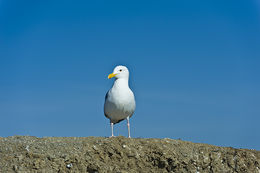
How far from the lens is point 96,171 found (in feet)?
43.5

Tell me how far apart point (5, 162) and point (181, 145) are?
6.98 metres

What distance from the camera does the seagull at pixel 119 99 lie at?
16766 mm

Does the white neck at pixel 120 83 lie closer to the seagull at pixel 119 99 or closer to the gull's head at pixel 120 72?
the seagull at pixel 119 99

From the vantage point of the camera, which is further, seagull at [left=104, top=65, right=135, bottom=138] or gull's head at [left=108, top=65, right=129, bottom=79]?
gull's head at [left=108, top=65, right=129, bottom=79]

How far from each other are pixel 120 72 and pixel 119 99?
1.50 metres

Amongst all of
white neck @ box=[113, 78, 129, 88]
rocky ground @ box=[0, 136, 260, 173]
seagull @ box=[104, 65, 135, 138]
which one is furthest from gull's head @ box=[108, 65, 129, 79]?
rocky ground @ box=[0, 136, 260, 173]

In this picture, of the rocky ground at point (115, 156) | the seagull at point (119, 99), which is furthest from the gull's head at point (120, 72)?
the rocky ground at point (115, 156)

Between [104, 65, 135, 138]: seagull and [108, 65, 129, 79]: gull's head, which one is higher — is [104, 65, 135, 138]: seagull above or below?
below

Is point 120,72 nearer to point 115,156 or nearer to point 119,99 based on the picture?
point 119,99

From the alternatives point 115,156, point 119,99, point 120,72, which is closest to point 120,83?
point 120,72

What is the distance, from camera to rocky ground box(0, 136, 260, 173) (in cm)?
1307

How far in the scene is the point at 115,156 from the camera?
45.0ft

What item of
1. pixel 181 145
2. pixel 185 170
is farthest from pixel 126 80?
pixel 185 170

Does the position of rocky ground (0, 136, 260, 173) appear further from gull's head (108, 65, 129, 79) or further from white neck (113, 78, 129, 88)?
gull's head (108, 65, 129, 79)
